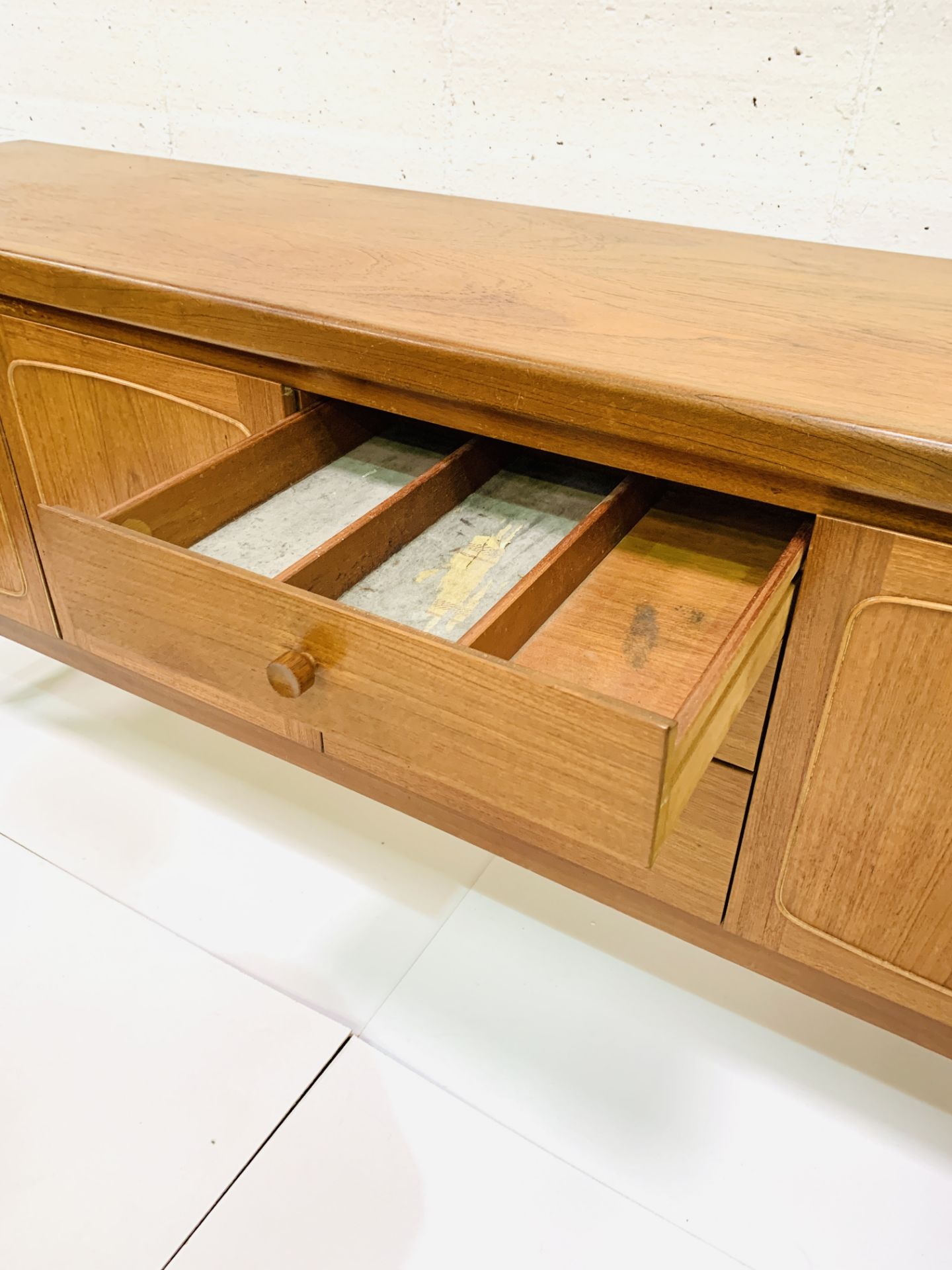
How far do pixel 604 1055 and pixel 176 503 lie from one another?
71 centimetres

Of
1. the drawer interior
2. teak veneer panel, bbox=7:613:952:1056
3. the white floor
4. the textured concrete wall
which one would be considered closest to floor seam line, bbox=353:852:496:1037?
the white floor

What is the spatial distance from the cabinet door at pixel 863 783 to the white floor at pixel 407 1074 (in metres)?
0.28

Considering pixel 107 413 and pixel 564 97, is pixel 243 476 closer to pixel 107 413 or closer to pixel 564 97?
pixel 107 413

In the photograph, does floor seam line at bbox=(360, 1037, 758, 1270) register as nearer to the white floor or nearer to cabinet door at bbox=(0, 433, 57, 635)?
the white floor

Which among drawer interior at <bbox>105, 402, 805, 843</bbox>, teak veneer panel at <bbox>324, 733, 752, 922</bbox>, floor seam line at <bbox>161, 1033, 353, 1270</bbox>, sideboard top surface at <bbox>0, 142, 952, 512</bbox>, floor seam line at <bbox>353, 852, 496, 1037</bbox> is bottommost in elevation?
floor seam line at <bbox>353, 852, 496, 1037</bbox>

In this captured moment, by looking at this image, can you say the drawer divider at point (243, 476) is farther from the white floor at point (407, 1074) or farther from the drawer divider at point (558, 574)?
the white floor at point (407, 1074)

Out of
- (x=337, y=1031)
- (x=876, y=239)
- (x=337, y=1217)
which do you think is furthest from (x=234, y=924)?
(x=876, y=239)

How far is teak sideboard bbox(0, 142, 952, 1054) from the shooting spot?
0.57m

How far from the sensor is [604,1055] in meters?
1.00

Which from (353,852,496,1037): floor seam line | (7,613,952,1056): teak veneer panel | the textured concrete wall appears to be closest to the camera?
(7,613,952,1056): teak veneer panel

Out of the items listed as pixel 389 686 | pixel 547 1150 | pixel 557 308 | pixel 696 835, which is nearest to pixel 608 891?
pixel 696 835

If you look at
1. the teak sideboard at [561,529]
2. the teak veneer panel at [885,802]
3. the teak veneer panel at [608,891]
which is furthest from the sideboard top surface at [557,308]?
the teak veneer panel at [608,891]

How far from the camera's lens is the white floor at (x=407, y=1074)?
33.9 inches

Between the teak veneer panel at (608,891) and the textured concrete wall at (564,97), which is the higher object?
the textured concrete wall at (564,97)
